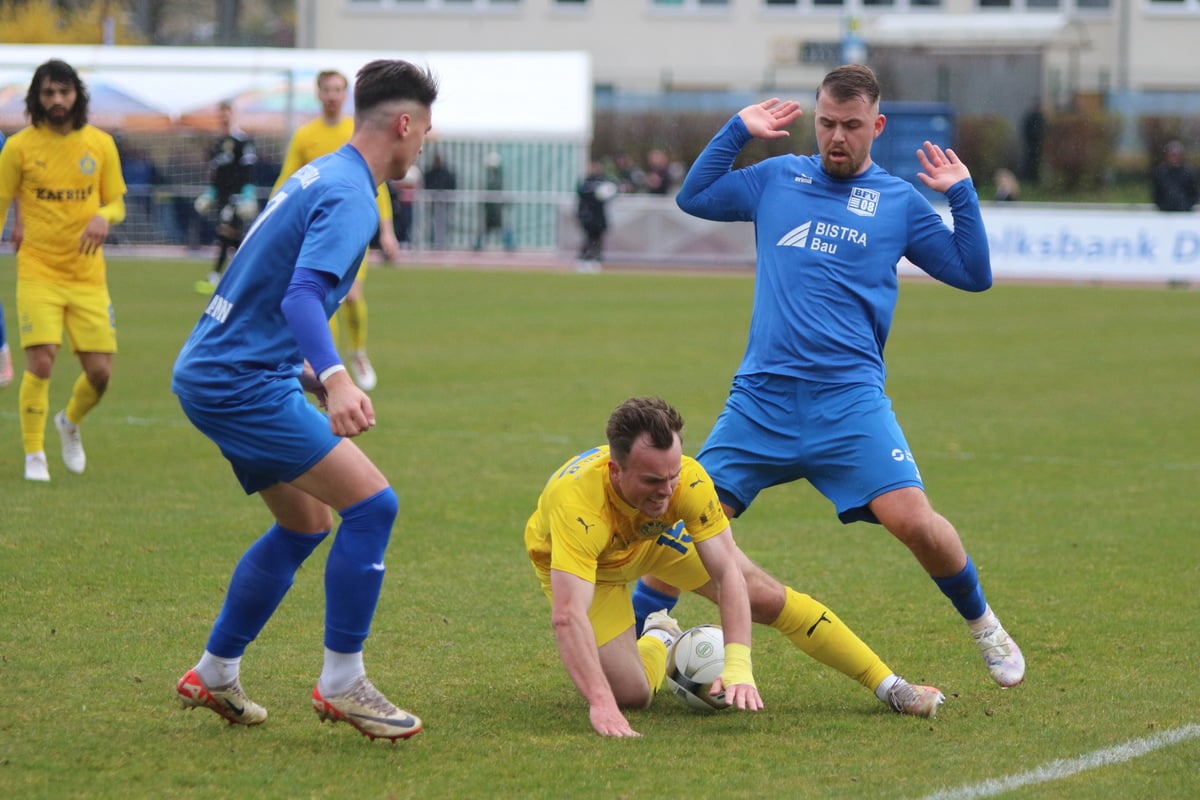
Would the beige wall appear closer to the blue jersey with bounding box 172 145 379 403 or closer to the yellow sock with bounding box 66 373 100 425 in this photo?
the yellow sock with bounding box 66 373 100 425

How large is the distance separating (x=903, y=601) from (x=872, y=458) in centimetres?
181

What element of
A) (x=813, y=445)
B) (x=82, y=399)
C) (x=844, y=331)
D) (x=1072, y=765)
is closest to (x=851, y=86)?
(x=844, y=331)

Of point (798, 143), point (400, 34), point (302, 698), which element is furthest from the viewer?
point (400, 34)

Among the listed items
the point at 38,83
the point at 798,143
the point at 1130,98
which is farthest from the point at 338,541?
the point at 1130,98

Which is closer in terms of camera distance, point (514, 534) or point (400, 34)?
point (514, 534)

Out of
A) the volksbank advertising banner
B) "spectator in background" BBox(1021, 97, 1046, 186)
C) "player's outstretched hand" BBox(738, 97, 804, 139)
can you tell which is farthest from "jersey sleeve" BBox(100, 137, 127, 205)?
"spectator in background" BBox(1021, 97, 1046, 186)

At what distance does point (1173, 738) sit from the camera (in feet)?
16.5

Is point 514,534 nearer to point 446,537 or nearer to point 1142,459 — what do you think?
point 446,537

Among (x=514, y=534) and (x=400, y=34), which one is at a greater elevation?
(x=400, y=34)

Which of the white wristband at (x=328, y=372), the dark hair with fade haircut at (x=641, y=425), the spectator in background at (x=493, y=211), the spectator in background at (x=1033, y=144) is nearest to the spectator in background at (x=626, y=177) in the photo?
the spectator in background at (x=493, y=211)

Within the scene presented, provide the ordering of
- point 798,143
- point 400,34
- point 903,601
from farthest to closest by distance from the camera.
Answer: point 400,34, point 798,143, point 903,601

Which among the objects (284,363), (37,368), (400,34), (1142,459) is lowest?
(1142,459)

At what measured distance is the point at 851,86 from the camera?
561 centimetres

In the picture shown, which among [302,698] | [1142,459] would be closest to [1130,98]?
[1142,459]
